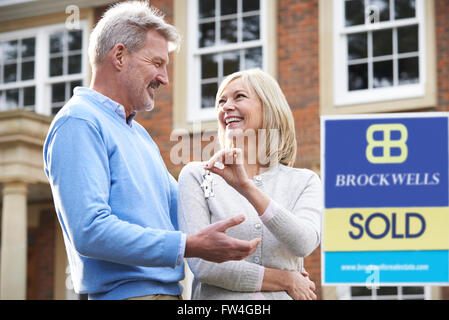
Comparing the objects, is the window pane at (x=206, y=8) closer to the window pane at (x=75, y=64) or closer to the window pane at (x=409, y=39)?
the window pane at (x=75, y=64)

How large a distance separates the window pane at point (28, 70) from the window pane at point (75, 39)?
0.74 m

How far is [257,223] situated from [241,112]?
→ 0.34 metres

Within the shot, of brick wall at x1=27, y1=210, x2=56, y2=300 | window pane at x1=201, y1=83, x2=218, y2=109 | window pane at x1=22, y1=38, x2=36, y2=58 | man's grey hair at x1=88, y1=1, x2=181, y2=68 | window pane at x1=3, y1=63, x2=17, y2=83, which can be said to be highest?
window pane at x1=22, y1=38, x2=36, y2=58

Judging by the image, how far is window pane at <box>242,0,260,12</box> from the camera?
34.8ft

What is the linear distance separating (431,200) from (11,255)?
5163 millimetres

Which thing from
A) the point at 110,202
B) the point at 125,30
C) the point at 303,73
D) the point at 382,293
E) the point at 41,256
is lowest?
the point at 382,293

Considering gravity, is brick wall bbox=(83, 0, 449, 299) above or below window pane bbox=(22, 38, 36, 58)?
below

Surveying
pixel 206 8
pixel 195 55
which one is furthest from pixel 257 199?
pixel 206 8

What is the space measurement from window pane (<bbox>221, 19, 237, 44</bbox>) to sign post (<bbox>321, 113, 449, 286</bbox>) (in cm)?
299

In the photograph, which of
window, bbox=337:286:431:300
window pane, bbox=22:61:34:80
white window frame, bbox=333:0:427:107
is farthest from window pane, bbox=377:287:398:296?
window pane, bbox=22:61:34:80

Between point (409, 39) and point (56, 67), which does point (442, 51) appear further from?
point (56, 67)

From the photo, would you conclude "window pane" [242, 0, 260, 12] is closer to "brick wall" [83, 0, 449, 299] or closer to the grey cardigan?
"brick wall" [83, 0, 449, 299]

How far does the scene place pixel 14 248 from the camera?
10.2 m
